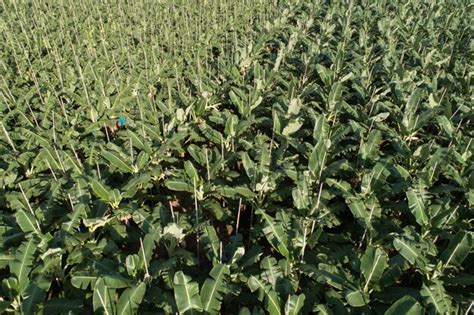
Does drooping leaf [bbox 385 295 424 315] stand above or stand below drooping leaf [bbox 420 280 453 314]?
above

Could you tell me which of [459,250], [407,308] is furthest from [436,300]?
[459,250]

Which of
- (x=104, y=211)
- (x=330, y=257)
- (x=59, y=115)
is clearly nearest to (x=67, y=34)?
(x=59, y=115)

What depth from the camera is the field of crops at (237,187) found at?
4.11m

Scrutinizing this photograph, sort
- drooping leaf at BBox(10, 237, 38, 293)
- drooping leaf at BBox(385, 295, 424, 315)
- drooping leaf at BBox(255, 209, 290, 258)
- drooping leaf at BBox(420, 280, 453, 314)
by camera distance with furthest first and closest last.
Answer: drooping leaf at BBox(255, 209, 290, 258) → drooping leaf at BBox(10, 237, 38, 293) → drooping leaf at BBox(420, 280, 453, 314) → drooping leaf at BBox(385, 295, 424, 315)

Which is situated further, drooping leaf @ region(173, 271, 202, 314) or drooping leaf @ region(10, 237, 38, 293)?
drooping leaf @ region(10, 237, 38, 293)

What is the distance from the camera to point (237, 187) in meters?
5.42

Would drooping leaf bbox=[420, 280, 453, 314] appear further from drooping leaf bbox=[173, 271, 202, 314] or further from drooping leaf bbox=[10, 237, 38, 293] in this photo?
drooping leaf bbox=[10, 237, 38, 293]

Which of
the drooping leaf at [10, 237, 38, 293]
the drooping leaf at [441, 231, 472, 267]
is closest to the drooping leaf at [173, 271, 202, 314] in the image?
the drooping leaf at [10, 237, 38, 293]

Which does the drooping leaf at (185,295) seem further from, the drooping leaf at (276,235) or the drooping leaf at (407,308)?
the drooping leaf at (407,308)

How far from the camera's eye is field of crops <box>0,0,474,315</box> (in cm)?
411

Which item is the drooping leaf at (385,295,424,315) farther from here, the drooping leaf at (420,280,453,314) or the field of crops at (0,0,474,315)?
the drooping leaf at (420,280,453,314)

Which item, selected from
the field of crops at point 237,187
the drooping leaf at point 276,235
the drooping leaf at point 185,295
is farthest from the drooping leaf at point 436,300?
the drooping leaf at point 185,295

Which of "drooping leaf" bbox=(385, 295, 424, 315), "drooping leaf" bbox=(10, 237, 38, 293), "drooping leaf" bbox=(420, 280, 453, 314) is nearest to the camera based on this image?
"drooping leaf" bbox=(385, 295, 424, 315)

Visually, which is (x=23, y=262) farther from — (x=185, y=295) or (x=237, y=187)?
(x=237, y=187)
